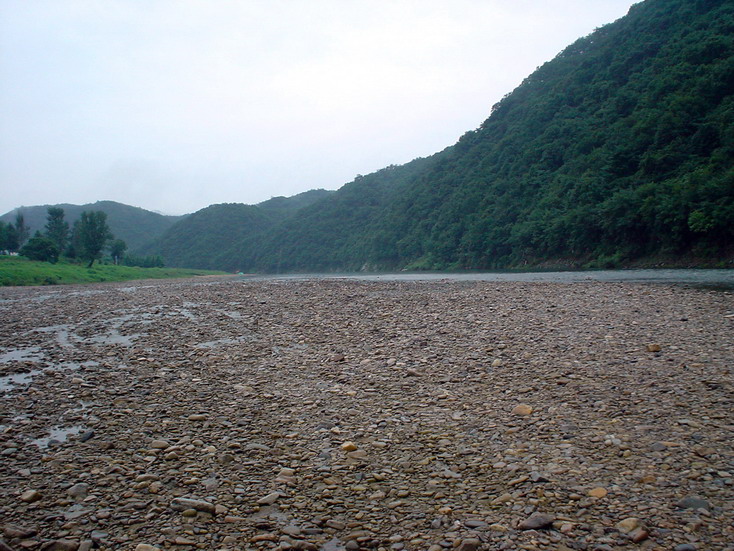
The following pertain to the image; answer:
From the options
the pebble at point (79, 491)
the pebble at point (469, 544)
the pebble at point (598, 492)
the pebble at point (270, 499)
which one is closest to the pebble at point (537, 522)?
the pebble at point (469, 544)

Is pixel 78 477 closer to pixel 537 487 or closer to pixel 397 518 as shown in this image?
pixel 397 518

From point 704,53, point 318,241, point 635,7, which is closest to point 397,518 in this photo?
point 704,53

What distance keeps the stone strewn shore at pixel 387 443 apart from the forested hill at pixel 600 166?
32.3 meters

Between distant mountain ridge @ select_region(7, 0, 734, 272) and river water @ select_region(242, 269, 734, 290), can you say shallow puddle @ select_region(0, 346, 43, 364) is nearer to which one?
river water @ select_region(242, 269, 734, 290)

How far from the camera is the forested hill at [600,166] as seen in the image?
38688mm

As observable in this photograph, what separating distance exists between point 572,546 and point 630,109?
218 feet

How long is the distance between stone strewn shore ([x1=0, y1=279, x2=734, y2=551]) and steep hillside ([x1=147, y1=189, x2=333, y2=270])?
155103mm

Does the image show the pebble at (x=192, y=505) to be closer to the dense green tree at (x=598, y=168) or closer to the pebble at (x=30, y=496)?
the pebble at (x=30, y=496)

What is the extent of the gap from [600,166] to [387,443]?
190ft

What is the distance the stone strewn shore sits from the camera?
3.92m

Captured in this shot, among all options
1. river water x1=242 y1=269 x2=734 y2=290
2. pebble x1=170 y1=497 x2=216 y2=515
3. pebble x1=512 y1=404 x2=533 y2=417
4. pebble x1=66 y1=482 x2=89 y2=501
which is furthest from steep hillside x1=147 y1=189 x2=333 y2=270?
pebble x1=170 y1=497 x2=216 y2=515

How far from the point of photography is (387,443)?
5672 mm

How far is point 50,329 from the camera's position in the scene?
1677cm

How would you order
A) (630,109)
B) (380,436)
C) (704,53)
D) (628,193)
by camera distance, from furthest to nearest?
(630,109) → (704,53) → (628,193) → (380,436)
